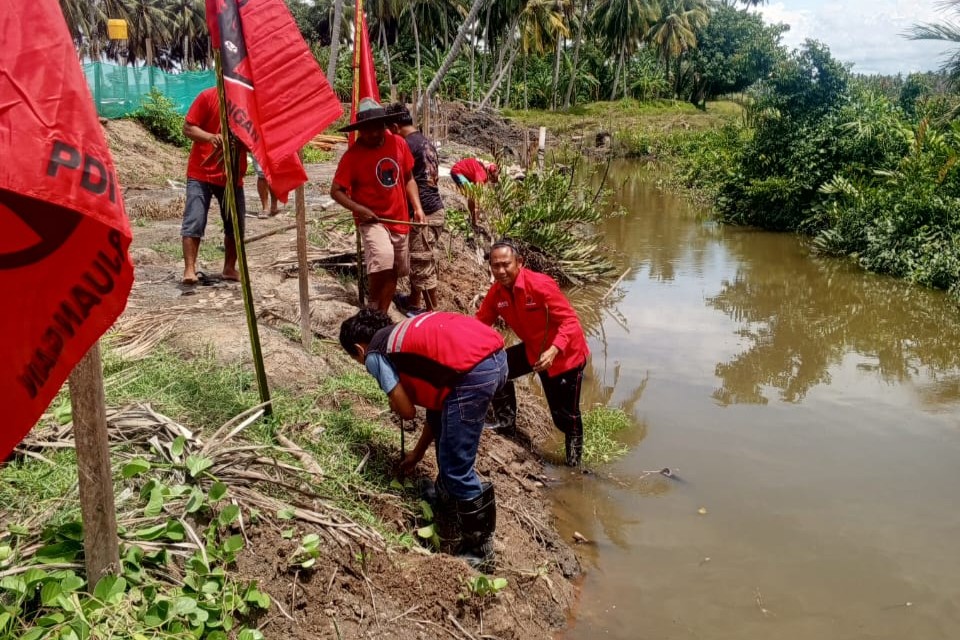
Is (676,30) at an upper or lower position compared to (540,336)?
upper

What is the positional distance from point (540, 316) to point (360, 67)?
215cm

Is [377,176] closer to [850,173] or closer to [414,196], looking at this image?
[414,196]

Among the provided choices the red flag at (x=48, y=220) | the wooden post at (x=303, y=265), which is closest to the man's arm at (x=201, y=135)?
the wooden post at (x=303, y=265)

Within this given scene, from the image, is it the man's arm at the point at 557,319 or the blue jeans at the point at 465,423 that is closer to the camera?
the blue jeans at the point at 465,423

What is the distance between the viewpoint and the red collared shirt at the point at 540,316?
467 cm

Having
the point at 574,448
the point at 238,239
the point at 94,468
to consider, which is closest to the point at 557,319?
the point at 574,448

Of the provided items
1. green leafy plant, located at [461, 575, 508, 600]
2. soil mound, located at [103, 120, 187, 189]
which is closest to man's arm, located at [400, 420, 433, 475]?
green leafy plant, located at [461, 575, 508, 600]

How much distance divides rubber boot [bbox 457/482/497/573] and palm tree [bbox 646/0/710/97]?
4360 cm

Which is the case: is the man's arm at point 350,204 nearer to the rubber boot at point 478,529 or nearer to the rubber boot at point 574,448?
the rubber boot at point 574,448

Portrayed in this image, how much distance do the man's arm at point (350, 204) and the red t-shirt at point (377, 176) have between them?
0.03m

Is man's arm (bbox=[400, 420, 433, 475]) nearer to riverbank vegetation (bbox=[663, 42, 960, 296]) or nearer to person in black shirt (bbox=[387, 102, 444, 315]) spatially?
person in black shirt (bbox=[387, 102, 444, 315])

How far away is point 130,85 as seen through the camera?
654 inches

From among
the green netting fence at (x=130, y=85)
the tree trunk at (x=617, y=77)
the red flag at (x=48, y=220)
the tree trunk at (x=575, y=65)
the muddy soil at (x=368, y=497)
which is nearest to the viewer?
the red flag at (x=48, y=220)

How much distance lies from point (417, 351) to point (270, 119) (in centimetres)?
124
